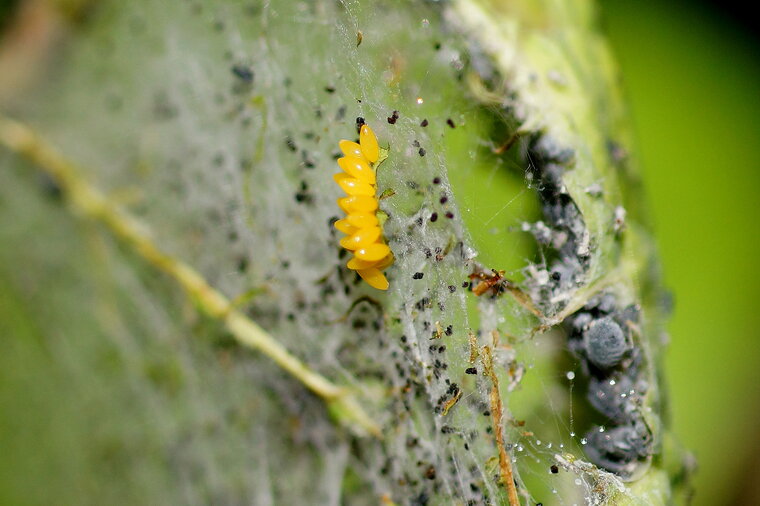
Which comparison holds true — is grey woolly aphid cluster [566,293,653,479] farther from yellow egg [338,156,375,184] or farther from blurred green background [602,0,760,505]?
yellow egg [338,156,375,184]

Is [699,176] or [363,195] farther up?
[699,176]

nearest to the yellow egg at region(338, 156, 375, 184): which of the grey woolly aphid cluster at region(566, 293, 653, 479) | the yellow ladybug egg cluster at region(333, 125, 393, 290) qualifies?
the yellow ladybug egg cluster at region(333, 125, 393, 290)

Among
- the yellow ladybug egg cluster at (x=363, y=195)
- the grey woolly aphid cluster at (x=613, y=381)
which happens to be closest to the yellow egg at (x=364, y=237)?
the yellow ladybug egg cluster at (x=363, y=195)

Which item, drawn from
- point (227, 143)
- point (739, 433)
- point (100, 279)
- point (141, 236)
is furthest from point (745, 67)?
point (100, 279)

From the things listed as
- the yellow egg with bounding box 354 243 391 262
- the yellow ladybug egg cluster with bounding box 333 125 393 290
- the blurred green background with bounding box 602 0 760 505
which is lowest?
the yellow egg with bounding box 354 243 391 262

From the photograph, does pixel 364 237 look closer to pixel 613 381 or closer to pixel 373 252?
pixel 373 252

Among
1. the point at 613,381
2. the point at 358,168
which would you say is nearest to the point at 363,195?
the point at 358,168

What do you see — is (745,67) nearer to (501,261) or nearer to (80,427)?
(501,261)

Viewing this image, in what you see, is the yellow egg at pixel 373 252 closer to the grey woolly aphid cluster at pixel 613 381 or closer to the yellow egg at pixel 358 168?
the yellow egg at pixel 358 168
